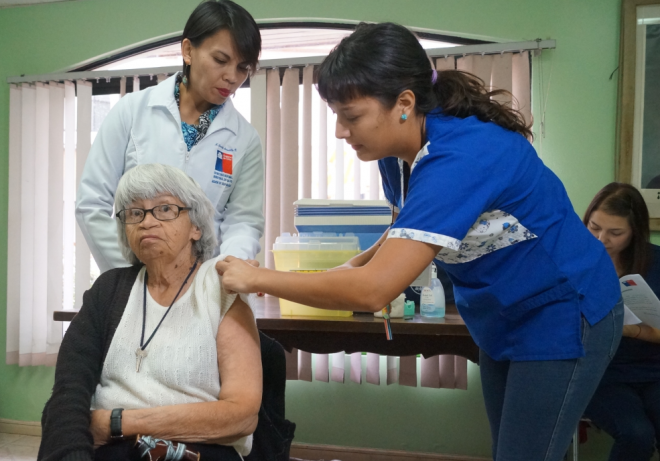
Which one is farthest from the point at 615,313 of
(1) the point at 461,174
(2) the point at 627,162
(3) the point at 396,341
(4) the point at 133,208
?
(2) the point at 627,162

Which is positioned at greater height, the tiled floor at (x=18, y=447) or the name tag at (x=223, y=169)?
the name tag at (x=223, y=169)

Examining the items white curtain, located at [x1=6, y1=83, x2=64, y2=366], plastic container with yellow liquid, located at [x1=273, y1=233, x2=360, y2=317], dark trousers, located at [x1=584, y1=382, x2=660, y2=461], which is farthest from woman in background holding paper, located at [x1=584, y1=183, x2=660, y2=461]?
white curtain, located at [x1=6, y1=83, x2=64, y2=366]

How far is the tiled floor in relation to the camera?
329 centimetres

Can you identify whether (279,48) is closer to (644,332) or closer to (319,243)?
(319,243)

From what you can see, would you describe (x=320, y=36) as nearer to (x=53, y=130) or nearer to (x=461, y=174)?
(x=53, y=130)

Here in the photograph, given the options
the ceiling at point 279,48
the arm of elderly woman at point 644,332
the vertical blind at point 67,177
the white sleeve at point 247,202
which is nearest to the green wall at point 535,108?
the ceiling at point 279,48

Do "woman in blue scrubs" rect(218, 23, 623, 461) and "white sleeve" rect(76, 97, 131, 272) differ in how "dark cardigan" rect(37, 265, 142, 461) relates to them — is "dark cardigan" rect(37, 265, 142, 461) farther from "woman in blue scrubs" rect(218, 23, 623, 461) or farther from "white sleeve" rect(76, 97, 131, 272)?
"woman in blue scrubs" rect(218, 23, 623, 461)

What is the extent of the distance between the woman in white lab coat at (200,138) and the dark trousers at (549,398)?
85 centimetres

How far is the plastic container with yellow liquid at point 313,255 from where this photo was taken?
200cm

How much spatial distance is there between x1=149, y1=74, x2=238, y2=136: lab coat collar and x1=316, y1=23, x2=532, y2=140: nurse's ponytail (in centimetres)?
68

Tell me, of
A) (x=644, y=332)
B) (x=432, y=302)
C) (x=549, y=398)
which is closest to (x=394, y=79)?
(x=549, y=398)

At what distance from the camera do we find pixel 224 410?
134 cm

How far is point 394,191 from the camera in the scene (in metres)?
1.57

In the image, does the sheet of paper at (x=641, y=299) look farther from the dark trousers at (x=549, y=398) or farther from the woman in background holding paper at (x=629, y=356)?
Answer: the dark trousers at (x=549, y=398)
